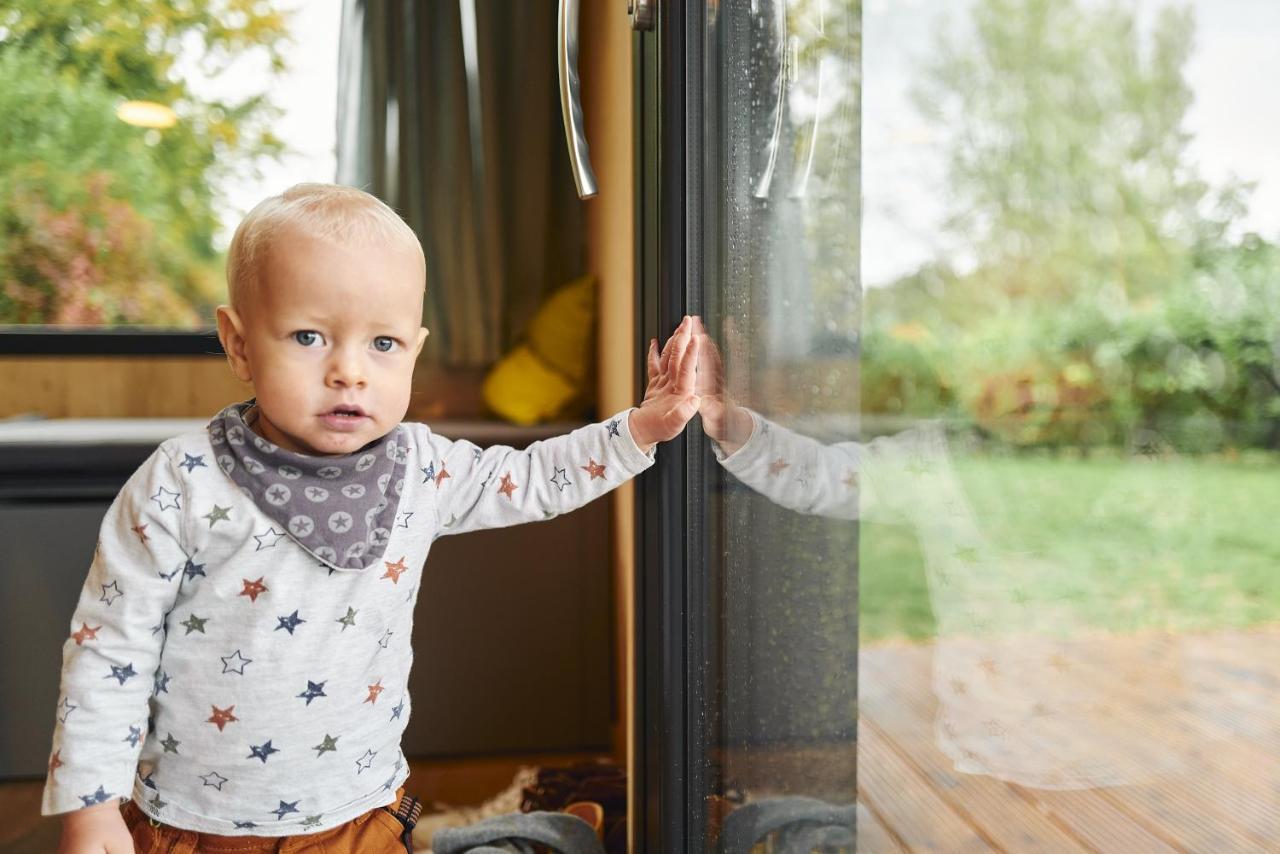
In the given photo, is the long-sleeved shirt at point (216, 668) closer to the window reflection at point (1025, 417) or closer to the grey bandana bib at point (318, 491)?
the grey bandana bib at point (318, 491)

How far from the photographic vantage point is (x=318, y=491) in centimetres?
96

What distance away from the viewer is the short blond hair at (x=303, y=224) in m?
0.93

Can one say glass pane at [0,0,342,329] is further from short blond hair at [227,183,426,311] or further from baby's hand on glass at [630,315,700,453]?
baby's hand on glass at [630,315,700,453]

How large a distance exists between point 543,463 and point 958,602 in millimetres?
613

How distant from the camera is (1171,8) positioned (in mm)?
362

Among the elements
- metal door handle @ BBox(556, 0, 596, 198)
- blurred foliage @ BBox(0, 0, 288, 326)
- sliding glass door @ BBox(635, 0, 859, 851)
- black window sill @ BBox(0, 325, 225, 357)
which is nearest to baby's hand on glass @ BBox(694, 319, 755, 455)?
sliding glass door @ BBox(635, 0, 859, 851)

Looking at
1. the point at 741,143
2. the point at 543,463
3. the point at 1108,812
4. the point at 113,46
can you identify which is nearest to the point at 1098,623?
the point at 1108,812

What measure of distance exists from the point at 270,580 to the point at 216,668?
0.09 m

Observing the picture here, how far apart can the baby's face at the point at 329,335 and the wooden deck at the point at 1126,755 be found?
0.57 meters

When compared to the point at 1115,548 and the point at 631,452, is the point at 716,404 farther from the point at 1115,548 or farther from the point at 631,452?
the point at 1115,548

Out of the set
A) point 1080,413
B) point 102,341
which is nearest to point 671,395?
point 1080,413

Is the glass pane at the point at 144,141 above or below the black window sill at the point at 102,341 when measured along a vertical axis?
above

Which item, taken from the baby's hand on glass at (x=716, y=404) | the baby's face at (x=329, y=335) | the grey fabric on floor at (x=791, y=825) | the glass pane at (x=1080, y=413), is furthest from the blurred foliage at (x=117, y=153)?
the glass pane at (x=1080, y=413)

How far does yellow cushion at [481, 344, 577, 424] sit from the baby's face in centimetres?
109
